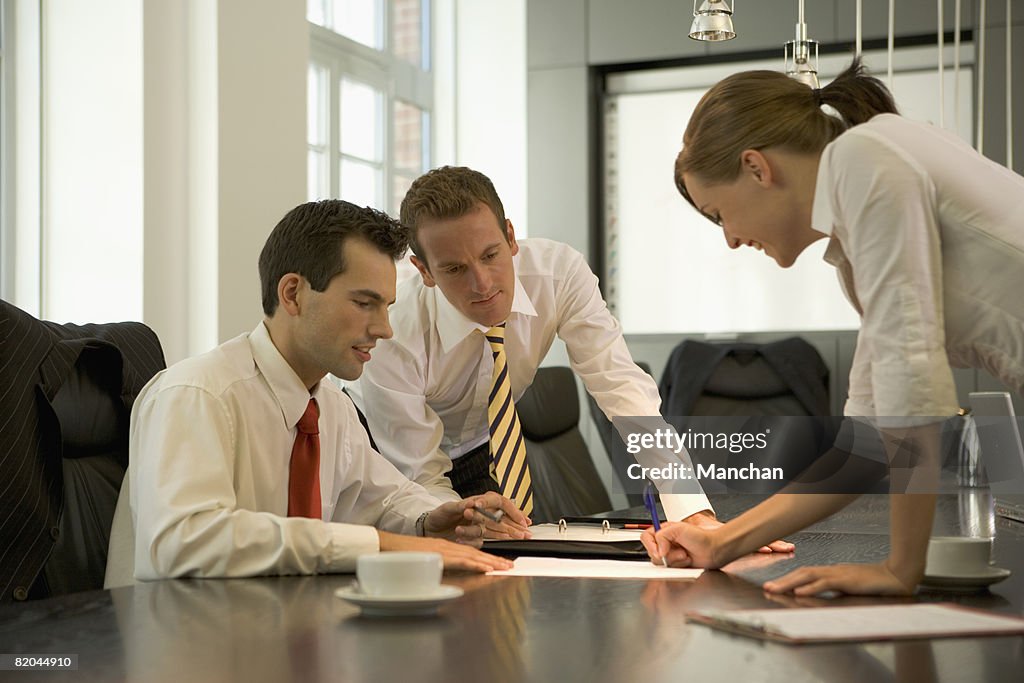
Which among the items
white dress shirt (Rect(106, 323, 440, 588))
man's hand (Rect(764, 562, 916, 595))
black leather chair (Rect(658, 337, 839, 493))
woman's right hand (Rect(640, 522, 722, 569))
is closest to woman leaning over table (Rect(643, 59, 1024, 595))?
man's hand (Rect(764, 562, 916, 595))

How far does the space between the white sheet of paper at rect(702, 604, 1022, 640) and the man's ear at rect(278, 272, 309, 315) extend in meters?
0.94

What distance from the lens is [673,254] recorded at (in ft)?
19.0

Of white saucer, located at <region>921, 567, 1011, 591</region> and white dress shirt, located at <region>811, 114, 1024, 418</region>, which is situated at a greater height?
white dress shirt, located at <region>811, 114, 1024, 418</region>

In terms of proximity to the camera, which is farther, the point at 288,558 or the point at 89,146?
the point at 89,146

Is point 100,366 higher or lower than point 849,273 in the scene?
lower

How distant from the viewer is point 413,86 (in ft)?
19.5

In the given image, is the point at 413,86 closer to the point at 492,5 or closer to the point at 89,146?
the point at 492,5

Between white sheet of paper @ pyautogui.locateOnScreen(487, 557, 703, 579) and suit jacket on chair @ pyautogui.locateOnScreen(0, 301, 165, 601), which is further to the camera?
suit jacket on chair @ pyautogui.locateOnScreen(0, 301, 165, 601)

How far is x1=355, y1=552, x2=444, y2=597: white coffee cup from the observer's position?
1.19m

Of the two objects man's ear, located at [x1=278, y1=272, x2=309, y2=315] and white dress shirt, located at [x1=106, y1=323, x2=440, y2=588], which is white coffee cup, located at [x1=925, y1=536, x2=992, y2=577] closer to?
white dress shirt, located at [x1=106, y1=323, x2=440, y2=588]

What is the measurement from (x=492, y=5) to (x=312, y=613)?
5.34 metres

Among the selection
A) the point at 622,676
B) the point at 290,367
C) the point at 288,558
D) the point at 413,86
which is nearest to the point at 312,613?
the point at 288,558

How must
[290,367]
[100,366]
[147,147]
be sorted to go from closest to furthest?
1. [290,367]
2. [100,366]
3. [147,147]

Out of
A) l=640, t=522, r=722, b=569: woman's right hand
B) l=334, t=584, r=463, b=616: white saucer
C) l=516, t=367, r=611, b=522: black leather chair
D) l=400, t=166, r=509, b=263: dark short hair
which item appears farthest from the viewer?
l=516, t=367, r=611, b=522: black leather chair
